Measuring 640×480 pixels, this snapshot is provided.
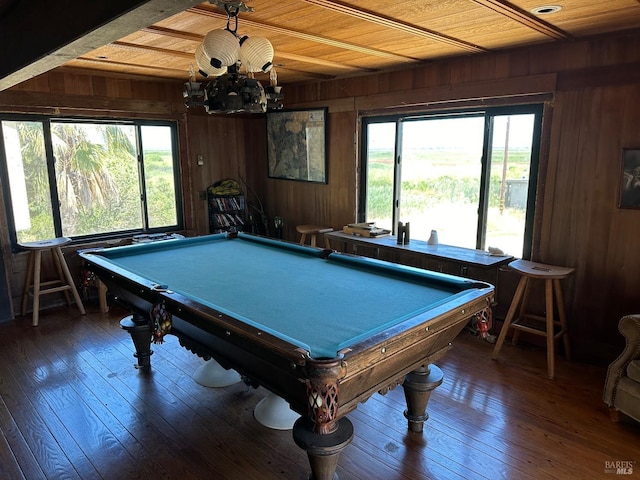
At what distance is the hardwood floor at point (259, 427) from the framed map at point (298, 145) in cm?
294

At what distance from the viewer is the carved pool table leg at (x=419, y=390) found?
8.17 ft

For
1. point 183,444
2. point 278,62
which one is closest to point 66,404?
point 183,444

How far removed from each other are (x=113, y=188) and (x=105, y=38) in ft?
12.1

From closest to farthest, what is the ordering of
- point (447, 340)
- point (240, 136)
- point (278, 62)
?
point (447, 340) → point (278, 62) → point (240, 136)

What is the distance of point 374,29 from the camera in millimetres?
2928

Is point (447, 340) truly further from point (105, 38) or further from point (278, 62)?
point (278, 62)

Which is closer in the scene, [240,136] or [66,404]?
[66,404]

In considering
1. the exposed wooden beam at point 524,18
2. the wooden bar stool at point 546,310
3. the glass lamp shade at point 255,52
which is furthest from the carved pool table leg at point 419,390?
the exposed wooden beam at point 524,18

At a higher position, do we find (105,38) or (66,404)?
(105,38)

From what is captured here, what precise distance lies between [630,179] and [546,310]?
113 cm

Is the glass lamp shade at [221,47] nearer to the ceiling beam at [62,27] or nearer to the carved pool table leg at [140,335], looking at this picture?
the ceiling beam at [62,27]

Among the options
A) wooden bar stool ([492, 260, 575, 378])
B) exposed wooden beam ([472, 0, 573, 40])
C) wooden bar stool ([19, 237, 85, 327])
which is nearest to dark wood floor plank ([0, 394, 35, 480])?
wooden bar stool ([19, 237, 85, 327])

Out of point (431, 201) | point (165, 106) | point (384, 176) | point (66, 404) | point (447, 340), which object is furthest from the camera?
point (165, 106)

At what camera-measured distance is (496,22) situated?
2.77m
